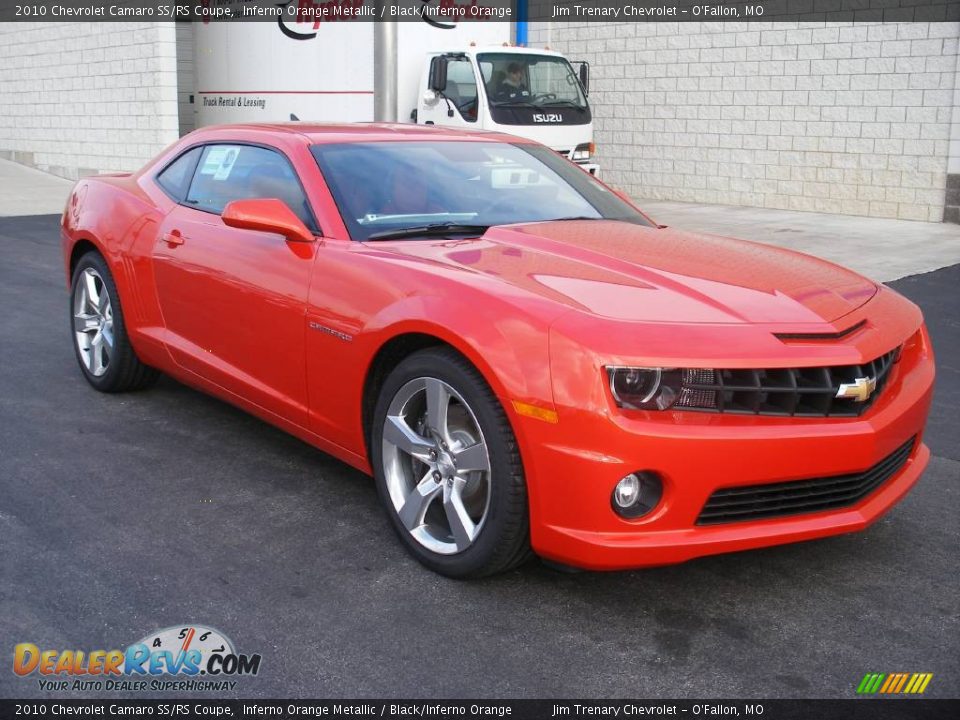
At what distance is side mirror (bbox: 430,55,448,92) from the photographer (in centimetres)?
1280

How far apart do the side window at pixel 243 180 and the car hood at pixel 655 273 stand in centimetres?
67

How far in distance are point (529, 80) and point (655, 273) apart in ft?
33.8

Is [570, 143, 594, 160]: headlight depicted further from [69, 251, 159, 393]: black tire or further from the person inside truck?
[69, 251, 159, 393]: black tire

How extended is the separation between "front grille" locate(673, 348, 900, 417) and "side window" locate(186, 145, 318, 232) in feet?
5.59

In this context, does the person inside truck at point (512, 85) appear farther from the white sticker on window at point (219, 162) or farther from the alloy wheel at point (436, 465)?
the alloy wheel at point (436, 465)

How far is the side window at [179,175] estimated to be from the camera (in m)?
5.07

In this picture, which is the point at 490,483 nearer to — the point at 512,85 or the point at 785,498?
the point at 785,498

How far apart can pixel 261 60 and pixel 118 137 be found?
4.02m

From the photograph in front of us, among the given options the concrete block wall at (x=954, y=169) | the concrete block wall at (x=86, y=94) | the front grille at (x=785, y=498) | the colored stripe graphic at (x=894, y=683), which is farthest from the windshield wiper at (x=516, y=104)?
the colored stripe graphic at (x=894, y=683)

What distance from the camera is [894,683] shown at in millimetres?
2879

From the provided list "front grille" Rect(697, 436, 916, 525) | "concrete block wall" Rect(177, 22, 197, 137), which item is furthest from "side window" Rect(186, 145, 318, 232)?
"concrete block wall" Rect(177, 22, 197, 137)

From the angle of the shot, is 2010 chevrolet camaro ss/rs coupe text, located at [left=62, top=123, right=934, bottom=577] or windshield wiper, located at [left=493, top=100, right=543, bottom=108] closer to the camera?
2010 chevrolet camaro ss/rs coupe text, located at [left=62, top=123, right=934, bottom=577]

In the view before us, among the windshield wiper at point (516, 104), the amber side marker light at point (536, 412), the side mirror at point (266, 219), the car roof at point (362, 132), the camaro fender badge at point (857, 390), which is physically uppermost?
the windshield wiper at point (516, 104)

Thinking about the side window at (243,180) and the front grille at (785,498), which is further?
the side window at (243,180)
